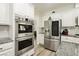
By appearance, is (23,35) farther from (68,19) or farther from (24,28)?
(68,19)

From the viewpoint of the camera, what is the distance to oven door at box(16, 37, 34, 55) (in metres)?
1.61

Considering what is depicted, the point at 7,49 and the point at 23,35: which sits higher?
the point at 23,35

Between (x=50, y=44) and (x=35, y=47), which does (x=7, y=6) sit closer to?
(x=35, y=47)

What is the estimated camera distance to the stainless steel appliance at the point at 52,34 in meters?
1.61

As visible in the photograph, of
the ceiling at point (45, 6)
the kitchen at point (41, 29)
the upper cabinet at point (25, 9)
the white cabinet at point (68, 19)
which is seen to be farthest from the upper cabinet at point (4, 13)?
the white cabinet at point (68, 19)

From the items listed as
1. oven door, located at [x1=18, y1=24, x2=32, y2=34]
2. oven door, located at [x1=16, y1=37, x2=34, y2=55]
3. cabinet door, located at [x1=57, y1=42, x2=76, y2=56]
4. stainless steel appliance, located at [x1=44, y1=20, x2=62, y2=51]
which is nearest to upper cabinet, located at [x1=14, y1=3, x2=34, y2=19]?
oven door, located at [x1=18, y1=24, x2=32, y2=34]

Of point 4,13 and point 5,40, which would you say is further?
point 4,13

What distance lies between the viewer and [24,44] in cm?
170

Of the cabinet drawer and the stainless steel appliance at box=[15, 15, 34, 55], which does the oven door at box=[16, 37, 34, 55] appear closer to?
the stainless steel appliance at box=[15, 15, 34, 55]

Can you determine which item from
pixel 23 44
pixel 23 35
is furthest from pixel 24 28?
pixel 23 44

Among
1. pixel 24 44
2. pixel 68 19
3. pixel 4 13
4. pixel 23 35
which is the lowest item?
pixel 24 44

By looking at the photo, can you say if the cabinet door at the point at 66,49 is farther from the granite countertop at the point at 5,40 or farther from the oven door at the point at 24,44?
the granite countertop at the point at 5,40

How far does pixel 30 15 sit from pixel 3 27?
0.57 m

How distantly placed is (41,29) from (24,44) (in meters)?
0.39
